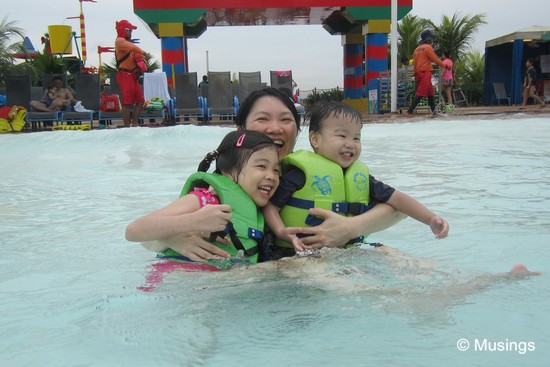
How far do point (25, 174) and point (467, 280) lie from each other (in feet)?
16.8

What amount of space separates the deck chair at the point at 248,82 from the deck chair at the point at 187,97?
168cm

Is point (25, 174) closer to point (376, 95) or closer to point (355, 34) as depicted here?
point (376, 95)

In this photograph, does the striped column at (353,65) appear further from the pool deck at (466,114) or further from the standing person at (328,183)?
the standing person at (328,183)

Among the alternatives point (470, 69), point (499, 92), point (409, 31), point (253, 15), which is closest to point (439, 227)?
point (253, 15)

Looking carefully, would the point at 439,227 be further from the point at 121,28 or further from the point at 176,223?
the point at 121,28

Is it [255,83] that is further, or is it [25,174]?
[255,83]

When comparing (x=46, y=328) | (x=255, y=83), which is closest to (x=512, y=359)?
(x=46, y=328)

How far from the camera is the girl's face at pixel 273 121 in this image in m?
2.37

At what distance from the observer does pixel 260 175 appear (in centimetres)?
211

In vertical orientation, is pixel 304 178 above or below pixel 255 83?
below

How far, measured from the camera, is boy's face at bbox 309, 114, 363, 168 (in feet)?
7.48

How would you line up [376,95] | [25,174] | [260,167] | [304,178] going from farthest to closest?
[376,95] → [25,174] → [304,178] → [260,167]

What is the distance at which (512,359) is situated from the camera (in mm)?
1363

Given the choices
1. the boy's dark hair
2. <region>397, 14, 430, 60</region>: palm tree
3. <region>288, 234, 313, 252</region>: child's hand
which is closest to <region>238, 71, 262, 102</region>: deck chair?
the boy's dark hair
